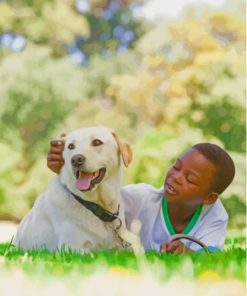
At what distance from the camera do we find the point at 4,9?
962 centimetres

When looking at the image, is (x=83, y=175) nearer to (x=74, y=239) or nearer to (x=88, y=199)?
(x=88, y=199)

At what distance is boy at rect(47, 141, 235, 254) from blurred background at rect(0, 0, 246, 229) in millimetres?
4645

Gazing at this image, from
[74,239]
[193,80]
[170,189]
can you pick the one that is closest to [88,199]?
[74,239]

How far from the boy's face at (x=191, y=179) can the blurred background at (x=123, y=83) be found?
4785 mm

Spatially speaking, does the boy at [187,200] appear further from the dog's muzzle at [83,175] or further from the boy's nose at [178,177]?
the dog's muzzle at [83,175]

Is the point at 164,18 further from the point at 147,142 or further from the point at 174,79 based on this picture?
the point at 147,142

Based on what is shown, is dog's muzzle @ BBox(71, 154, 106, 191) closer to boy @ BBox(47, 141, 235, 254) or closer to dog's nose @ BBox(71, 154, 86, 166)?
dog's nose @ BBox(71, 154, 86, 166)

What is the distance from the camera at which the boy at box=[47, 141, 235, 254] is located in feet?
9.40

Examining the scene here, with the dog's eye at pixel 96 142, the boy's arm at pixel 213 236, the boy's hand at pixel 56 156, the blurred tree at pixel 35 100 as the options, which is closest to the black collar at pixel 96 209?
the boy's hand at pixel 56 156

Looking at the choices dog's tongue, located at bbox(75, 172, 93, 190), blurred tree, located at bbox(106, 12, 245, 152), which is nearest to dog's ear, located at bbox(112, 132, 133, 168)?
dog's tongue, located at bbox(75, 172, 93, 190)

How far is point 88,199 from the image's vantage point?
280cm

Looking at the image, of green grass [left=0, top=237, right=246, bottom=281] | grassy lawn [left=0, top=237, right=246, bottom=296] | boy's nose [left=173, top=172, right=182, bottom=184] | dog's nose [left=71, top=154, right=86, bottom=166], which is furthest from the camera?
boy's nose [left=173, top=172, right=182, bottom=184]

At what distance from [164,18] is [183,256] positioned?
295 inches

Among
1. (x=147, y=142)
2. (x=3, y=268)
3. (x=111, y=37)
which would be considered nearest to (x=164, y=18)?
(x=111, y=37)
